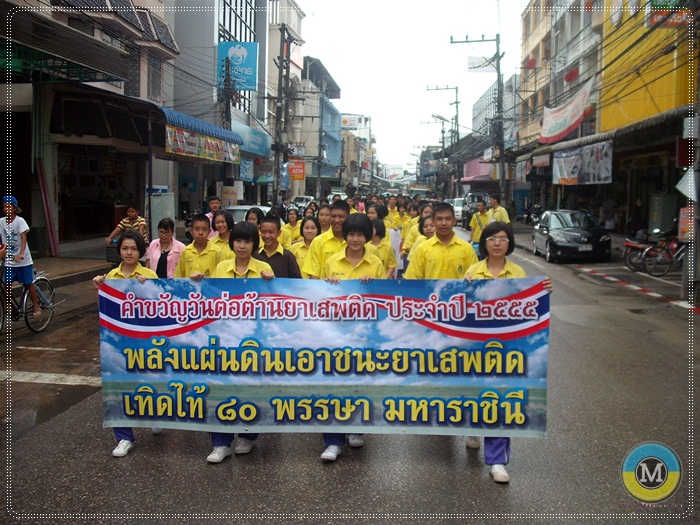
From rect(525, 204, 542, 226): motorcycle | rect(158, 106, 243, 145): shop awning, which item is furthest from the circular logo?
rect(525, 204, 542, 226): motorcycle

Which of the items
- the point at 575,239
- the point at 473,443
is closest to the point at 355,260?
the point at 473,443

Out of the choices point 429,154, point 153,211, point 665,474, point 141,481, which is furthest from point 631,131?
point 429,154

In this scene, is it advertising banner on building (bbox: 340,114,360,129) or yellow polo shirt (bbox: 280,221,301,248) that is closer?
yellow polo shirt (bbox: 280,221,301,248)

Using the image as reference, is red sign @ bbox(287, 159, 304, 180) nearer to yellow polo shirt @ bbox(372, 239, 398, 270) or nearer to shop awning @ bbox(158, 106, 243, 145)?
shop awning @ bbox(158, 106, 243, 145)

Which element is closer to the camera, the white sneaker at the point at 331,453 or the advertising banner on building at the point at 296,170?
the white sneaker at the point at 331,453

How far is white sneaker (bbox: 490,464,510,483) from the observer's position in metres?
4.23

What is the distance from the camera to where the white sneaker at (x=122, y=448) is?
15.4 feet

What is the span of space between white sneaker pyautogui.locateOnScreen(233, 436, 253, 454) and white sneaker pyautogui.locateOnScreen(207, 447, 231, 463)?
0.30 feet

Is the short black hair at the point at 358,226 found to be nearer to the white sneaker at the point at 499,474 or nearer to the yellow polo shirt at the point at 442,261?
the yellow polo shirt at the point at 442,261

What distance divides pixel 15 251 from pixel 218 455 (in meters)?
5.92

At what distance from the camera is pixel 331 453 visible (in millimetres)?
4559

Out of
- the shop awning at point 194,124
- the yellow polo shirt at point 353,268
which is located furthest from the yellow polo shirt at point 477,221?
the yellow polo shirt at point 353,268

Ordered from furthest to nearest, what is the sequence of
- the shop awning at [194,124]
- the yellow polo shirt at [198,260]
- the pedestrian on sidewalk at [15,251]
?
the shop awning at [194,124], the pedestrian on sidewalk at [15,251], the yellow polo shirt at [198,260]

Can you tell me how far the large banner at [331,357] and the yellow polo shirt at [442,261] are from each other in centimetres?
95
